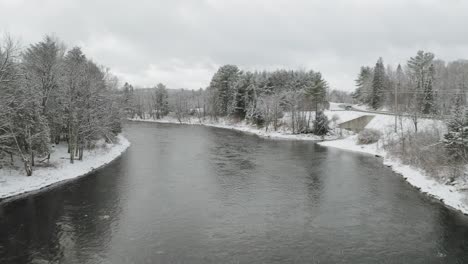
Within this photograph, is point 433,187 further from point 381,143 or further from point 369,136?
point 369,136

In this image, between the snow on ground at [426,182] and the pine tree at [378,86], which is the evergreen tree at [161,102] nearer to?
the pine tree at [378,86]

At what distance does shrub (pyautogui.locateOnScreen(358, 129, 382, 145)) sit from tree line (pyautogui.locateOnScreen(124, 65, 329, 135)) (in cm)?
1469

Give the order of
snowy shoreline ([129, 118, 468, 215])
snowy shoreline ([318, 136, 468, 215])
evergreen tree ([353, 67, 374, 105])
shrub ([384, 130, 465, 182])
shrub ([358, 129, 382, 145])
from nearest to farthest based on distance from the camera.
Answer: snowy shoreline ([318, 136, 468, 215]), snowy shoreline ([129, 118, 468, 215]), shrub ([384, 130, 465, 182]), shrub ([358, 129, 382, 145]), evergreen tree ([353, 67, 374, 105])

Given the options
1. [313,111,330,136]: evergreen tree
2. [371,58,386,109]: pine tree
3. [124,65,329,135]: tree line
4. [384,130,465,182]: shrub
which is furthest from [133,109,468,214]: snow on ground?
[371,58,386,109]: pine tree

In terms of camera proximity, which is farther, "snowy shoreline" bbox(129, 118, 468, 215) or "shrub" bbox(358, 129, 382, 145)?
"shrub" bbox(358, 129, 382, 145)

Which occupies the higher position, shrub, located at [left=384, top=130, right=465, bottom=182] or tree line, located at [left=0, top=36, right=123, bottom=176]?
tree line, located at [left=0, top=36, right=123, bottom=176]

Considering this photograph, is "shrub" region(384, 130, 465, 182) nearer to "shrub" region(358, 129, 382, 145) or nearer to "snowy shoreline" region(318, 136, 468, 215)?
"snowy shoreline" region(318, 136, 468, 215)

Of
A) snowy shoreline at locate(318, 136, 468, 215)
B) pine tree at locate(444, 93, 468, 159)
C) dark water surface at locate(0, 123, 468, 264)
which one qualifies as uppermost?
pine tree at locate(444, 93, 468, 159)

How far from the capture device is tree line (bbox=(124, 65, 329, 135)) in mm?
69938

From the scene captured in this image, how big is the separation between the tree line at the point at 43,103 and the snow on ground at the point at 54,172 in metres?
0.82

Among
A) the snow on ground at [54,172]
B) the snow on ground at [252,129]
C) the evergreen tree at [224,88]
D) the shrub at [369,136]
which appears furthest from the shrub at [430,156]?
the evergreen tree at [224,88]

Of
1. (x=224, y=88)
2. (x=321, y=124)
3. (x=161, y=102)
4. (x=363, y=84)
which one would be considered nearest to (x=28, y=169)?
(x=321, y=124)

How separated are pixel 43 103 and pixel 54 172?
24.5 feet

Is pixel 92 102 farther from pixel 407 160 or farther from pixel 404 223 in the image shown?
pixel 407 160
